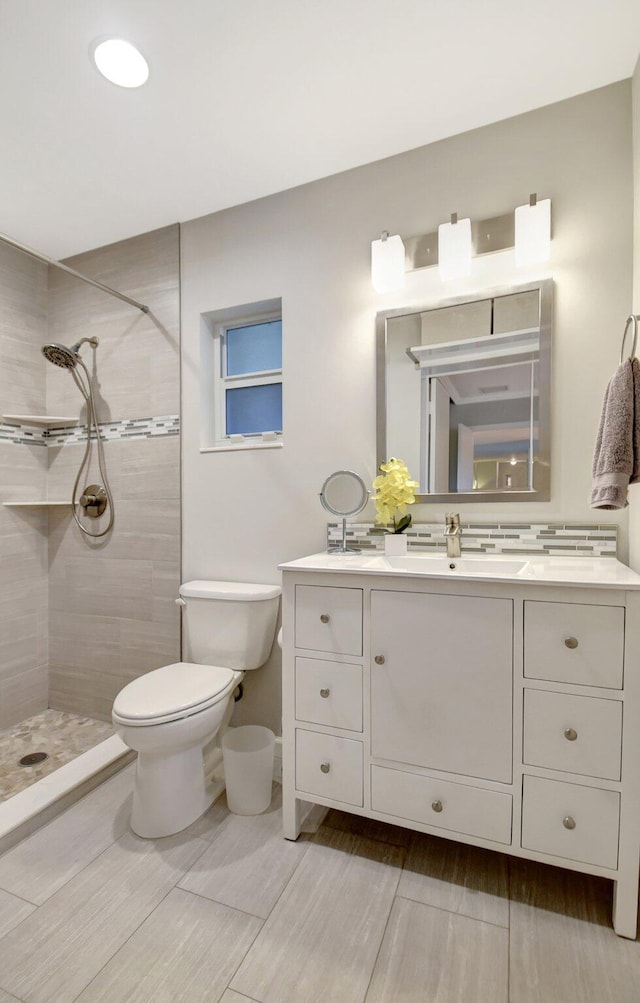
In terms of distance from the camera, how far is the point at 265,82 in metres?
1.51

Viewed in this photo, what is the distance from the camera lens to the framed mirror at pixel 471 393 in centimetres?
163

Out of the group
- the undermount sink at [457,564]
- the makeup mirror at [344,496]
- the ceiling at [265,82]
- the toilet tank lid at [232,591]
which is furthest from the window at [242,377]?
the undermount sink at [457,564]

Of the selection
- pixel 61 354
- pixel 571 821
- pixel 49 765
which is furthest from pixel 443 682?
pixel 61 354

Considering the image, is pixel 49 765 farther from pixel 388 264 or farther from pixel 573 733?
pixel 388 264

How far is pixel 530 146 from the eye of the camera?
1.63 m

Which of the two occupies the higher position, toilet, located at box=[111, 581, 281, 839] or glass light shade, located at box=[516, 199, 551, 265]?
glass light shade, located at box=[516, 199, 551, 265]

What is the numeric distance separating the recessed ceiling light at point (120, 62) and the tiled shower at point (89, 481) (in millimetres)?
774

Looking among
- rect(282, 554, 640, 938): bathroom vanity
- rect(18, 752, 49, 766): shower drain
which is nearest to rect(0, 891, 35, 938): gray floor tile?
rect(282, 554, 640, 938): bathroom vanity

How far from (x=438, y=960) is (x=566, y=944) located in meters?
0.33

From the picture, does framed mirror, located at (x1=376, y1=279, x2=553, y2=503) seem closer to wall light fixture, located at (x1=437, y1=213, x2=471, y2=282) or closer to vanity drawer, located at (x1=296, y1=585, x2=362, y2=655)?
wall light fixture, located at (x1=437, y1=213, x2=471, y2=282)

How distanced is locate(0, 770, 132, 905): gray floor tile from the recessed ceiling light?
246cm

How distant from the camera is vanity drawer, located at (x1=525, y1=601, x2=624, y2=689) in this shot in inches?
45.1

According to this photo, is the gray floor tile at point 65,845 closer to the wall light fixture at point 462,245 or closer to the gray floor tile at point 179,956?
the gray floor tile at point 179,956

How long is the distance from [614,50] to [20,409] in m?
2.87
